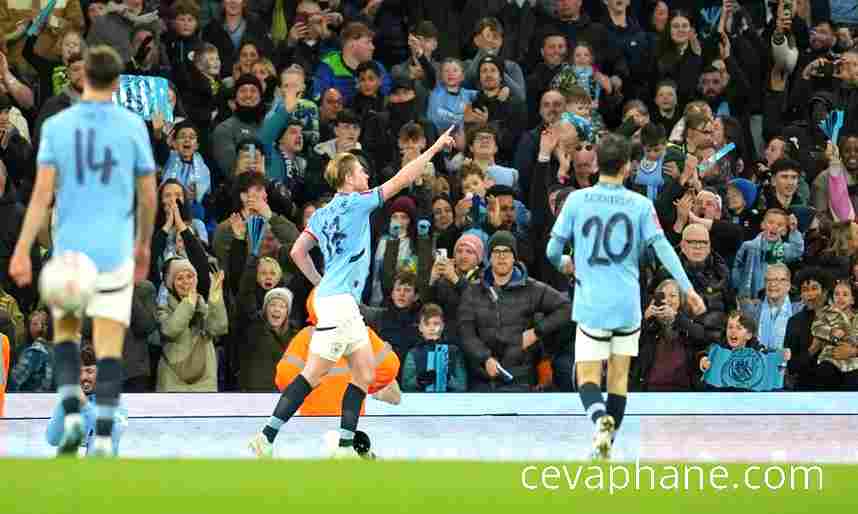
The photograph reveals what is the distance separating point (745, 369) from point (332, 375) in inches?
137

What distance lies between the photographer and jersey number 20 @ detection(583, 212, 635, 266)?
13.5 metres

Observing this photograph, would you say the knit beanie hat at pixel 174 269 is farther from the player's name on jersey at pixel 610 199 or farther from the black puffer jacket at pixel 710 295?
the player's name on jersey at pixel 610 199

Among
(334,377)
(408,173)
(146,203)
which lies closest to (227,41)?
(334,377)

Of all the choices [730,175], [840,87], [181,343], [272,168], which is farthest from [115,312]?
[840,87]

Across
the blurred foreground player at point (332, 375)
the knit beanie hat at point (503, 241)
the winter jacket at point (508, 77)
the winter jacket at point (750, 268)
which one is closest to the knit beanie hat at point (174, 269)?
the blurred foreground player at point (332, 375)

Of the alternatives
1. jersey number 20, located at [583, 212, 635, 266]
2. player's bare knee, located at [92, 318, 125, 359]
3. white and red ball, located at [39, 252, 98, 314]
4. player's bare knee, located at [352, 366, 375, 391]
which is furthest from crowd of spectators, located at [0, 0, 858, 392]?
white and red ball, located at [39, 252, 98, 314]

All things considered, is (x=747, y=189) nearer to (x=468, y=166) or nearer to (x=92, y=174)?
(x=468, y=166)

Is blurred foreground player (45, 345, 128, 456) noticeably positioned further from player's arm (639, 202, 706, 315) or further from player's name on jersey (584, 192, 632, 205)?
player's arm (639, 202, 706, 315)

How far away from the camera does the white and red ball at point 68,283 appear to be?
443 inches

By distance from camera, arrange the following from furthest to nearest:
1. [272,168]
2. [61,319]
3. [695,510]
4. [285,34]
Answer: [285,34]
[272,168]
[61,319]
[695,510]

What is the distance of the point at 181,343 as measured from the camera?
59.8 ft

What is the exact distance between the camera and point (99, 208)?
37.9ft

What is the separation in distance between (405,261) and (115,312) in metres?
7.50

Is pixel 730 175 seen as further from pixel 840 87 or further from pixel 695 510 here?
pixel 695 510
